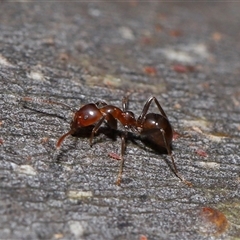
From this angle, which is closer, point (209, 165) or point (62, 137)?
point (62, 137)

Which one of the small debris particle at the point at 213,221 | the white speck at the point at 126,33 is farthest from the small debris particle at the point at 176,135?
the white speck at the point at 126,33

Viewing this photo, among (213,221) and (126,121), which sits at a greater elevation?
(126,121)

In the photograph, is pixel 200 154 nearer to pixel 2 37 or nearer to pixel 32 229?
pixel 32 229

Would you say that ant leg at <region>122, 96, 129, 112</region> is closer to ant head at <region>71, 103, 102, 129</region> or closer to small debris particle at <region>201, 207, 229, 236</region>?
ant head at <region>71, 103, 102, 129</region>

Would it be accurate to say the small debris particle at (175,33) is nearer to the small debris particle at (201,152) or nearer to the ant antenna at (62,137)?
the small debris particle at (201,152)

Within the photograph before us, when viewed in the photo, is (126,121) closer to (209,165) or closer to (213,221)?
(209,165)

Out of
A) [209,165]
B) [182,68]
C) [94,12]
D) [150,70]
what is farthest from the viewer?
[94,12]

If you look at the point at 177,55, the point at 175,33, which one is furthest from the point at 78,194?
the point at 175,33
